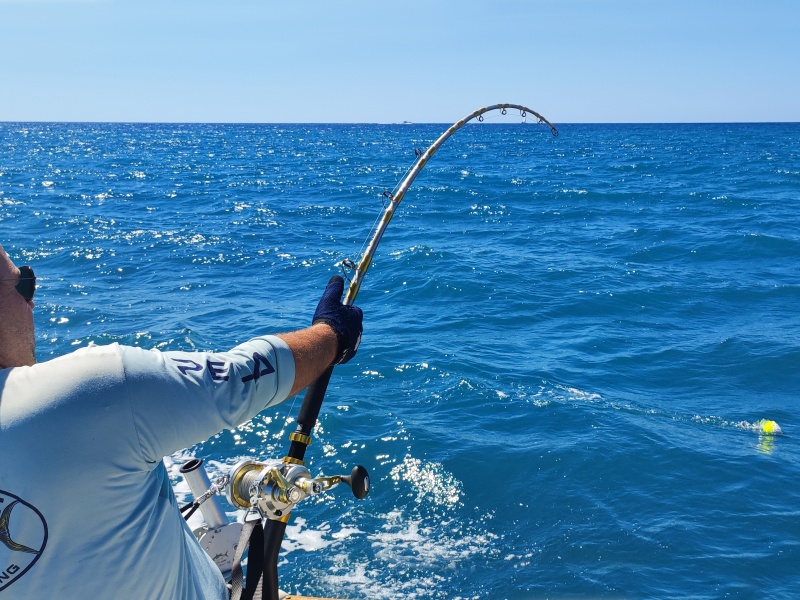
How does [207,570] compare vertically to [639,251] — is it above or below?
above

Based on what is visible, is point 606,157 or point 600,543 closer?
point 600,543

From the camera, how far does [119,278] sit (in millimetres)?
11055

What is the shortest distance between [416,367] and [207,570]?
19.1ft

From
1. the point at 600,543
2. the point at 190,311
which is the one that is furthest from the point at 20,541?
the point at 190,311

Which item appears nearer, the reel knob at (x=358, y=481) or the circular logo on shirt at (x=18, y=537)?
the circular logo on shirt at (x=18, y=537)

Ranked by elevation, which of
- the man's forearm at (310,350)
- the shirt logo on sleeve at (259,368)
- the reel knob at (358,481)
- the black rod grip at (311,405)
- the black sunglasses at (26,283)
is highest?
the black sunglasses at (26,283)

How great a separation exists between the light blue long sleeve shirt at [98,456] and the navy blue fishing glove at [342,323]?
18.7 inches

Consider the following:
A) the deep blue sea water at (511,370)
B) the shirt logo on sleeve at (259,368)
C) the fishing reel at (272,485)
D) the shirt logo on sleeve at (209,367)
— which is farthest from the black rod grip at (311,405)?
the deep blue sea water at (511,370)

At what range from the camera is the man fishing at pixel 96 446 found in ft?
3.89

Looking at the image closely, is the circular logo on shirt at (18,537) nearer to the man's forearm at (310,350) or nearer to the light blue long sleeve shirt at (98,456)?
the light blue long sleeve shirt at (98,456)

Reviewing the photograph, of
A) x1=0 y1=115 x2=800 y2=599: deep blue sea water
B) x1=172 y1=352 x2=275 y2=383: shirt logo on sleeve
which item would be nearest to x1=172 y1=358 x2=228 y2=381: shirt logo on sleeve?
x1=172 y1=352 x2=275 y2=383: shirt logo on sleeve

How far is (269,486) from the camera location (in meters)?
1.96

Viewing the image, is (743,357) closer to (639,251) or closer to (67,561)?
(639,251)

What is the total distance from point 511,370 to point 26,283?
6.53 m
